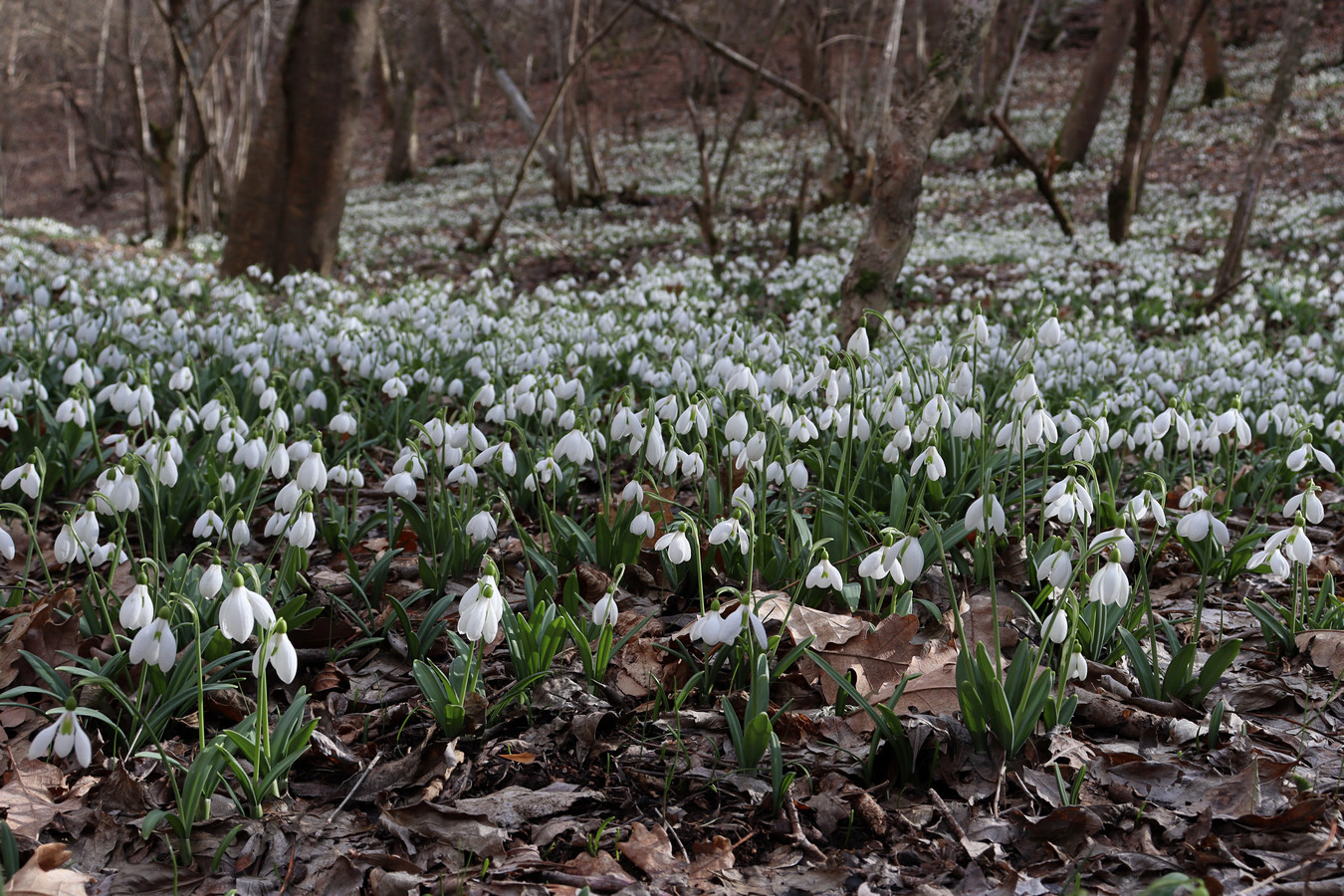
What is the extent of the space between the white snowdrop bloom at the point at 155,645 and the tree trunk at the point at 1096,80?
603 inches

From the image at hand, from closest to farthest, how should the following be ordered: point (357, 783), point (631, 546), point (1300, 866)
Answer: point (1300, 866) < point (357, 783) < point (631, 546)

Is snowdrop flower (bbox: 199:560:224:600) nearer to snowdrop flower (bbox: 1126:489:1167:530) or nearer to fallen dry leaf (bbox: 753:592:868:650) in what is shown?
fallen dry leaf (bbox: 753:592:868:650)

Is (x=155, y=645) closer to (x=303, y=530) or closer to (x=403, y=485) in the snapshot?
(x=303, y=530)

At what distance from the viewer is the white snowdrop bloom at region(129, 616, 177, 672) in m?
1.74

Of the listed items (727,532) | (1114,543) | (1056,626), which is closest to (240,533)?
(727,532)

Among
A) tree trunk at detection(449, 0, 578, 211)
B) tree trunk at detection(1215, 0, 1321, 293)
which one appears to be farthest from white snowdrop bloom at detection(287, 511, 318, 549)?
tree trunk at detection(449, 0, 578, 211)

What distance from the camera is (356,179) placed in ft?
88.3

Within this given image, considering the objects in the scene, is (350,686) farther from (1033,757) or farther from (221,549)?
(1033,757)

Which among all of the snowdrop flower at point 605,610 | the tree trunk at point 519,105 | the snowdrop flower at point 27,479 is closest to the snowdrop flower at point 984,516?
the snowdrop flower at point 605,610

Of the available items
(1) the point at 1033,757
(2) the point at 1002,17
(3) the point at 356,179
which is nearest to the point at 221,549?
(1) the point at 1033,757

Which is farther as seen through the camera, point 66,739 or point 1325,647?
point 1325,647

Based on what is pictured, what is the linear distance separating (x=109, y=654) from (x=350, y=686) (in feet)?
1.97

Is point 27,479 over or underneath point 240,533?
over

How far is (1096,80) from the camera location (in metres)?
16.0
